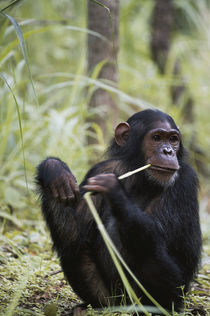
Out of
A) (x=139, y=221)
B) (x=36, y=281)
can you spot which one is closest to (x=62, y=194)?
(x=139, y=221)

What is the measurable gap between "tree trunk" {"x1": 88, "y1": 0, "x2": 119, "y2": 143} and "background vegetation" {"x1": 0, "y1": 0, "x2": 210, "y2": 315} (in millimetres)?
154

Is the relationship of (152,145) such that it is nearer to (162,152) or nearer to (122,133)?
(162,152)

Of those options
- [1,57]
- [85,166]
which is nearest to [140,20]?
[85,166]

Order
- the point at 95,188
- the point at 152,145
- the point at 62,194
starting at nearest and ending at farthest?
1. the point at 95,188
2. the point at 62,194
3. the point at 152,145

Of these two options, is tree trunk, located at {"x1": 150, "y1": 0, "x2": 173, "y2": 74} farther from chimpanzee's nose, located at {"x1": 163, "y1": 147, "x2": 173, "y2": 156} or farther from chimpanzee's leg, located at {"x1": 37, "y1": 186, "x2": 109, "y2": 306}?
chimpanzee's leg, located at {"x1": 37, "y1": 186, "x2": 109, "y2": 306}

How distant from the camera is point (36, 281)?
345 cm

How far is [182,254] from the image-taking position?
336 cm

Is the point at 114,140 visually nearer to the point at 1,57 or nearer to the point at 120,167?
the point at 120,167

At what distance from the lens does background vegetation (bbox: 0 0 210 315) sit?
3396 millimetres

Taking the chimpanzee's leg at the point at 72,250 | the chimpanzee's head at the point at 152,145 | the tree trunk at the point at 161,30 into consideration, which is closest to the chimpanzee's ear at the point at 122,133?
the chimpanzee's head at the point at 152,145

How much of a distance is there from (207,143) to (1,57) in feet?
23.3

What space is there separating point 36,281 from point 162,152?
1.40 meters

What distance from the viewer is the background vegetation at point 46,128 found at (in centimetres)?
340

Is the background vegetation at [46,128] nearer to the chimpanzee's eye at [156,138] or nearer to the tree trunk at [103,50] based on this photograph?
the tree trunk at [103,50]
